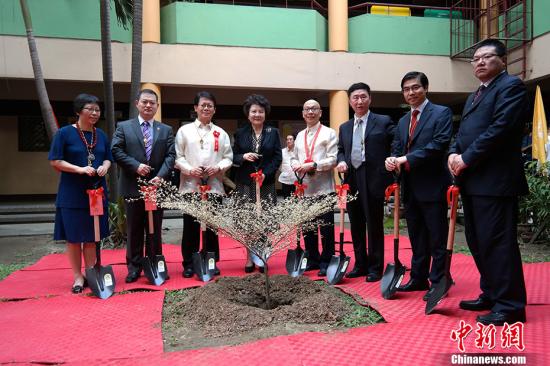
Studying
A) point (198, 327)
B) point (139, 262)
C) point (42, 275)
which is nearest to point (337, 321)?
point (198, 327)

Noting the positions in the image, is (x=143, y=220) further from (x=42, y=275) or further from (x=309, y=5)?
(x=309, y=5)

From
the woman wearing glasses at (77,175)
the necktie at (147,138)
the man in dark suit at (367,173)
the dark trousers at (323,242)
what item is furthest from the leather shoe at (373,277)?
the woman wearing glasses at (77,175)

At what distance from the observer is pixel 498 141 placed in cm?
246

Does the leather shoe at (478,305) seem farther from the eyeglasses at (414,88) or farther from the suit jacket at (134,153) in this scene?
the suit jacket at (134,153)

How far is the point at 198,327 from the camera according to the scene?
8.75 ft

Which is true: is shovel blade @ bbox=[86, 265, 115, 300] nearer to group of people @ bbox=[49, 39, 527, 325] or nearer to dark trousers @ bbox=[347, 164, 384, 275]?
group of people @ bbox=[49, 39, 527, 325]

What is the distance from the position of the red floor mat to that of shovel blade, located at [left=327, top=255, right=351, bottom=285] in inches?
51.6

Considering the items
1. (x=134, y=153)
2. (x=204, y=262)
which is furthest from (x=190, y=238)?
(x=134, y=153)

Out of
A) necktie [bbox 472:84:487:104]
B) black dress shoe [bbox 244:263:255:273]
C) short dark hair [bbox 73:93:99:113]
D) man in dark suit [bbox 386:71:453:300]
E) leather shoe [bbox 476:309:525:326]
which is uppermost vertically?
short dark hair [bbox 73:93:99:113]

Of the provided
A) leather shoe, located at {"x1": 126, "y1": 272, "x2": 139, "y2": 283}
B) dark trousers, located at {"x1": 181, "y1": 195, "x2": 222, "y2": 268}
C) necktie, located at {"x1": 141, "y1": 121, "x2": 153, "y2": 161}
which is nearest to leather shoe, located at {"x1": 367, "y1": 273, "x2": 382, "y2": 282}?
dark trousers, located at {"x1": 181, "y1": 195, "x2": 222, "y2": 268}

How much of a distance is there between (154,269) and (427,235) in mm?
2228

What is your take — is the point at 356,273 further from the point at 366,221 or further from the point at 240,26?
the point at 240,26

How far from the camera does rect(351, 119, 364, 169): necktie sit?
144 inches

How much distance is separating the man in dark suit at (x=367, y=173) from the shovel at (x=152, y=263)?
61.9 inches
